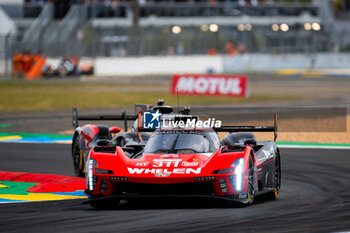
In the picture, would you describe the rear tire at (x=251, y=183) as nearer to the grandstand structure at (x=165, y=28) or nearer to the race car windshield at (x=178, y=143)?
the race car windshield at (x=178, y=143)

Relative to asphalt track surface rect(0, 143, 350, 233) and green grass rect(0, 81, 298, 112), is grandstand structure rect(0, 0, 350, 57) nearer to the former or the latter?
green grass rect(0, 81, 298, 112)

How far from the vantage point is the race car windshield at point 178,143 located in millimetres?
11414

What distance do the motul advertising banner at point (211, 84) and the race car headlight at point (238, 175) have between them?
27.3m

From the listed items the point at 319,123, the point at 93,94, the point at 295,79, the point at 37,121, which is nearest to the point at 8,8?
the point at 295,79

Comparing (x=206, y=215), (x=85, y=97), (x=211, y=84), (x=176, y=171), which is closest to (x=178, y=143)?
(x=176, y=171)

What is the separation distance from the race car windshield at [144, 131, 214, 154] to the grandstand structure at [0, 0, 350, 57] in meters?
44.5

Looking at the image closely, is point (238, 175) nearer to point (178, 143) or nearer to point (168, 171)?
point (168, 171)

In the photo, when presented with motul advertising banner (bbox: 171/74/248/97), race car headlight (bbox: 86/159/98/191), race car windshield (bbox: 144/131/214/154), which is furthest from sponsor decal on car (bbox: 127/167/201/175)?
motul advertising banner (bbox: 171/74/248/97)

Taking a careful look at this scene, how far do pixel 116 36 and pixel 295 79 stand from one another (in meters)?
13.4

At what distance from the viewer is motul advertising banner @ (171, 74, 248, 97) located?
3875cm

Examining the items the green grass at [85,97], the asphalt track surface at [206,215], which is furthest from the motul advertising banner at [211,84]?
the asphalt track surface at [206,215]

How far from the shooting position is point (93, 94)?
4044 centimetres

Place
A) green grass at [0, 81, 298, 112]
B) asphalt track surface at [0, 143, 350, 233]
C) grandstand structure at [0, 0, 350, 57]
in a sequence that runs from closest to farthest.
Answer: asphalt track surface at [0, 143, 350, 233] < green grass at [0, 81, 298, 112] < grandstand structure at [0, 0, 350, 57]

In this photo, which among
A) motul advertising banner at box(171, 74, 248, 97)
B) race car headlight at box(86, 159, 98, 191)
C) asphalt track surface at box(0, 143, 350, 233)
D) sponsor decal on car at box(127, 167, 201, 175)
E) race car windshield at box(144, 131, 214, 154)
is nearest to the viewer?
asphalt track surface at box(0, 143, 350, 233)
